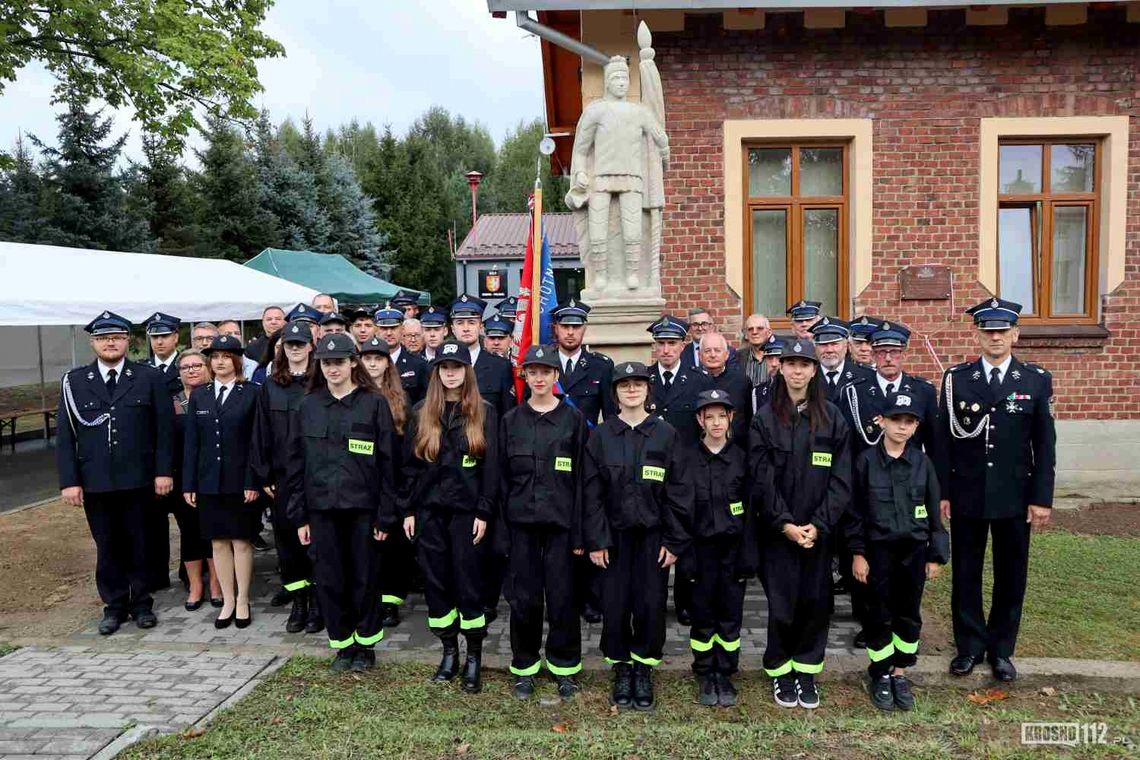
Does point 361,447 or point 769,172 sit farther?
point 769,172

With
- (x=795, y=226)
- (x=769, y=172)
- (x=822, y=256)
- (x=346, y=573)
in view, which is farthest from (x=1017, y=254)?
(x=346, y=573)

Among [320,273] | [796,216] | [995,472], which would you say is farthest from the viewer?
[320,273]

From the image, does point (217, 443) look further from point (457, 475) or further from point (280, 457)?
point (457, 475)

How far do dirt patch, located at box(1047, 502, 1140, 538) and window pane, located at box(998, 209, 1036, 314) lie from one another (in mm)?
2392

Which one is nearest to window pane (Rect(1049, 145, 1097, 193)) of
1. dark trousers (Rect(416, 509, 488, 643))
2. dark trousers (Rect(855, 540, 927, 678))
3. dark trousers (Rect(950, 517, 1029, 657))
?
dark trousers (Rect(950, 517, 1029, 657))

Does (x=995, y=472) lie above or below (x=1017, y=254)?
below

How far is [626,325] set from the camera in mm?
8258

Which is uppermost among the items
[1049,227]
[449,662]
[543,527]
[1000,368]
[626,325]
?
[1049,227]

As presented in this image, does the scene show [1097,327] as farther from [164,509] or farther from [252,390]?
[164,509]

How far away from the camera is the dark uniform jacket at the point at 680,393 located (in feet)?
19.2

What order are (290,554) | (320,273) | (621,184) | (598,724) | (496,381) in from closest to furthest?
(598,724) → (290,554) → (496,381) → (621,184) → (320,273)

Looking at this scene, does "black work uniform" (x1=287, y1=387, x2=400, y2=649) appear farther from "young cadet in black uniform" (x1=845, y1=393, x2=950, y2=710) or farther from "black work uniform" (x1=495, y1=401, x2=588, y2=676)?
"young cadet in black uniform" (x1=845, y1=393, x2=950, y2=710)

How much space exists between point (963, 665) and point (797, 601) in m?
1.19

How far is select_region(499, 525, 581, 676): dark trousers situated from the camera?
4.60 metres
